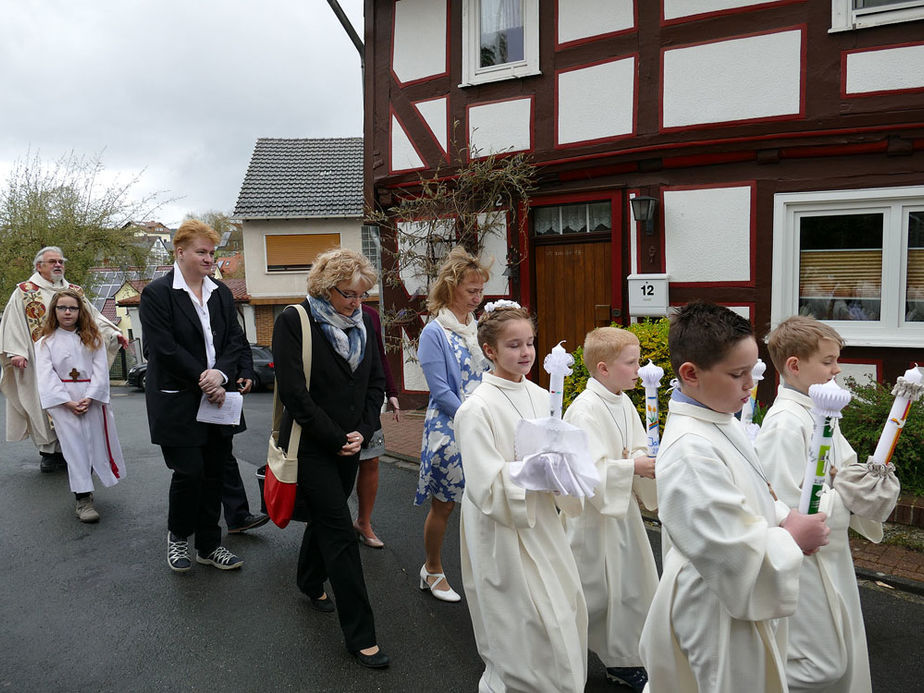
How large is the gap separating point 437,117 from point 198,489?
680 cm

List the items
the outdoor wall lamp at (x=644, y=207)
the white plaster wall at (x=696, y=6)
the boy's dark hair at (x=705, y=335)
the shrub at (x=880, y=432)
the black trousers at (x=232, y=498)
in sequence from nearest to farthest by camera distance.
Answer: the boy's dark hair at (x=705, y=335) → the black trousers at (x=232, y=498) → the shrub at (x=880, y=432) → the white plaster wall at (x=696, y=6) → the outdoor wall lamp at (x=644, y=207)

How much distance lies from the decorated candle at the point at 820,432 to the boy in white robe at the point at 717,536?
56 mm

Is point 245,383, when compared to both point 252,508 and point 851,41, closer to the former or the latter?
point 252,508

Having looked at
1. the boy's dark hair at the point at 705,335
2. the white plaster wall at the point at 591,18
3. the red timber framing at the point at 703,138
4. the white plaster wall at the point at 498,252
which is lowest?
the boy's dark hair at the point at 705,335

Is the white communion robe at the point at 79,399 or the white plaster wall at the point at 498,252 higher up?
the white plaster wall at the point at 498,252

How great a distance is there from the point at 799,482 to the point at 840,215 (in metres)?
5.59

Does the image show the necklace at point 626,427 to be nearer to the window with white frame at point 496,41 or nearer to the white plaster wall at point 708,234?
the white plaster wall at point 708,234

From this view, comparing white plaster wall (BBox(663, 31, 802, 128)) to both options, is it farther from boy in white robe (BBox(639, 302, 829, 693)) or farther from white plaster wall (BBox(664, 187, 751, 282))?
boy in white robe (BBox(639, 302, 829, 693))

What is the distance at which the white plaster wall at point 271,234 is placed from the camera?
85.0 feet

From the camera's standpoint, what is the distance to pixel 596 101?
27.1 ft

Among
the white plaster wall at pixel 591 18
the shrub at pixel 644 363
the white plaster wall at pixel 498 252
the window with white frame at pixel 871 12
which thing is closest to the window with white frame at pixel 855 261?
the window with white frame at pixel 871 12

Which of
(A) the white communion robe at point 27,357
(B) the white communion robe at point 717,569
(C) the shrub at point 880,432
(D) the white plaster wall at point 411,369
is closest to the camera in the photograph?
(B) the white communion robe at point 717,569

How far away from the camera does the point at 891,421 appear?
2193 millimetres

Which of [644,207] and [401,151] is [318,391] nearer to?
[644,207]
